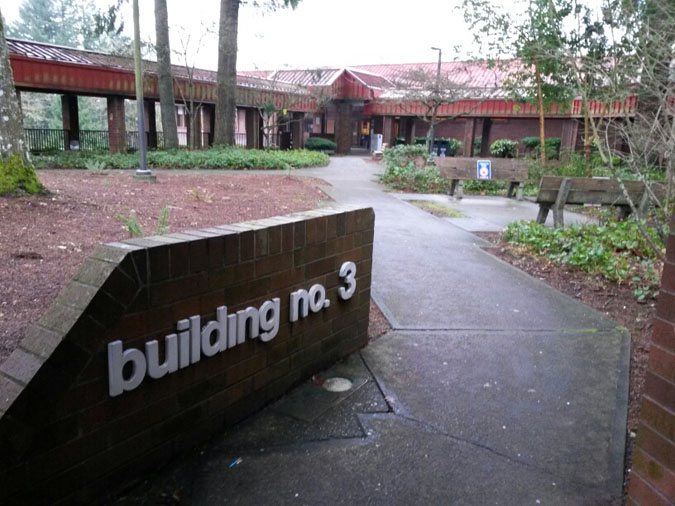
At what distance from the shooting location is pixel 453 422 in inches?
132

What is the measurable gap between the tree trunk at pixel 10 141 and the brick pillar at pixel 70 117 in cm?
1593

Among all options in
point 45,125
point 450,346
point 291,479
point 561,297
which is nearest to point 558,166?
A: point 561,297

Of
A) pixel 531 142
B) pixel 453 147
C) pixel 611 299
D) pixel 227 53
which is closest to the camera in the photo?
pixel 611 299

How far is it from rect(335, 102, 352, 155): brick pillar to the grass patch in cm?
2395

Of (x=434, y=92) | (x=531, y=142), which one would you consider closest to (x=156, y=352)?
(x=434, y=92)

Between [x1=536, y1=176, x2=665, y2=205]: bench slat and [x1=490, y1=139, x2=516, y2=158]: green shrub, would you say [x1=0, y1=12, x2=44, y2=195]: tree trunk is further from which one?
[x1=490, y1=139, x2=516, y2=158]: green shrub

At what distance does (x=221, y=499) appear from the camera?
2559 millimetres

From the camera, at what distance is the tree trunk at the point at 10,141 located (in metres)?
7.07

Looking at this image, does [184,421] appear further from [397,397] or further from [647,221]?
[647,221]

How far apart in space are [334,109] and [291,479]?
117ft

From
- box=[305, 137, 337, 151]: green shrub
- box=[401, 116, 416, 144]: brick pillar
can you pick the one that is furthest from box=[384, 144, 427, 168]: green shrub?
box=[401, 116, 416, 144]: brick pillar

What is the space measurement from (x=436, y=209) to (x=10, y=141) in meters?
Answer: 7.63

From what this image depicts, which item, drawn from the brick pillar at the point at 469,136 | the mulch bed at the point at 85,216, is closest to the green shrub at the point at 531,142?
the brick pillar at the point at 469,136

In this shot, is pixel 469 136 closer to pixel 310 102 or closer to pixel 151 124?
pixel 310 102
